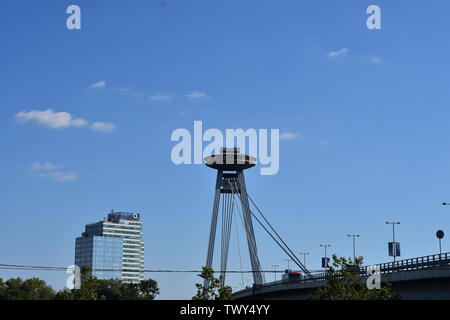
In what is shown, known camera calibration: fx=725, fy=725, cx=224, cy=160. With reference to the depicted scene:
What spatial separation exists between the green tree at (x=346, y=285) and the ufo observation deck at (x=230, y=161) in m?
72.2

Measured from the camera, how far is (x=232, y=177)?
507 feet

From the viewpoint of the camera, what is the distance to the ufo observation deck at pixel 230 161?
505 ft

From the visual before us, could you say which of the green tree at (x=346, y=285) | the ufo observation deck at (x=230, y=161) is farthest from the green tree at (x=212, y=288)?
the ufo observation deck at (x=230, y=161)

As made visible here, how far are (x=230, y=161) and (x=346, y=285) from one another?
7544 centimetres

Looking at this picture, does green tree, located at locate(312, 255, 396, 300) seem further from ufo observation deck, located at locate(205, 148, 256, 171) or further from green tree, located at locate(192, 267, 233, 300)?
ufo observation deck, located at locate(205, 148, 256, 171)

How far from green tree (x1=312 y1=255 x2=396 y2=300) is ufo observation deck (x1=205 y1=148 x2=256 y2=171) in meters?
72.2

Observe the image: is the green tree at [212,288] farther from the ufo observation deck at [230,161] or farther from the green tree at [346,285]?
the ufo observation deck at [230,161]

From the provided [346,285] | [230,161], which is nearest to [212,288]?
[346,285]
